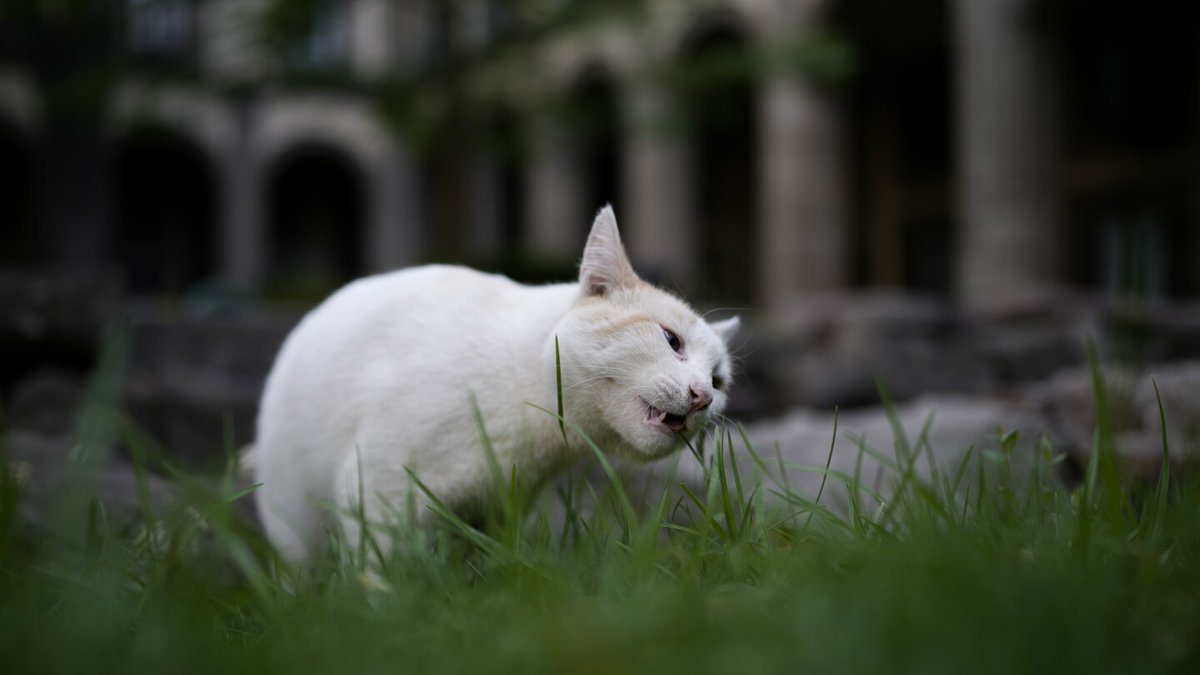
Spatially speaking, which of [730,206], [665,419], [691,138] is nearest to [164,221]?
[730,206]

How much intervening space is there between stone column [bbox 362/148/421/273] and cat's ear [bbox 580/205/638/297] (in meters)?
22.2

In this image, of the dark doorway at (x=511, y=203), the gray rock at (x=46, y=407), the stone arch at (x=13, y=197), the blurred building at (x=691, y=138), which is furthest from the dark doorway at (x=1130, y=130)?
the stone arch at (x=13, y=197)

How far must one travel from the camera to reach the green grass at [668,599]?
0.92 meters

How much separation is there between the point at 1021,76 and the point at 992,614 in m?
12.1

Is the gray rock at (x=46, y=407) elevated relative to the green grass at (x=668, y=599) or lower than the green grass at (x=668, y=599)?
lower

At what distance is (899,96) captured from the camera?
18.8m

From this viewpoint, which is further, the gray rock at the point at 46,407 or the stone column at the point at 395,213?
the stone column at the point at 395,213

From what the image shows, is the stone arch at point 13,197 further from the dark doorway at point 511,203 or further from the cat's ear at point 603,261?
the cat's ear at point 603,261

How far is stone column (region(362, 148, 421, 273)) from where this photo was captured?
2366 cm

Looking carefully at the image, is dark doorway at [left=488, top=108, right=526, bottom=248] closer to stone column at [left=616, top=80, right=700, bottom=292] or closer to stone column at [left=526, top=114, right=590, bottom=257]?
stone column at [left=526, top=114, right=590, bottom=257]

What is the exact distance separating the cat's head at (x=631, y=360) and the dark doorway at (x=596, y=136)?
301 inches

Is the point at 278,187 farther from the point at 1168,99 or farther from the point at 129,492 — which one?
the point at 129,492

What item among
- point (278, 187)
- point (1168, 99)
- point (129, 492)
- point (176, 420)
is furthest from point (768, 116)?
point (278, 187)

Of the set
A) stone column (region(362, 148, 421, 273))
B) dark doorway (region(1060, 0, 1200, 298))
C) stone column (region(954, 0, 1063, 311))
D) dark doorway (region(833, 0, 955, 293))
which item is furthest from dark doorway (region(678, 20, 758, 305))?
stone column (region(362, 148, 421, 273))
